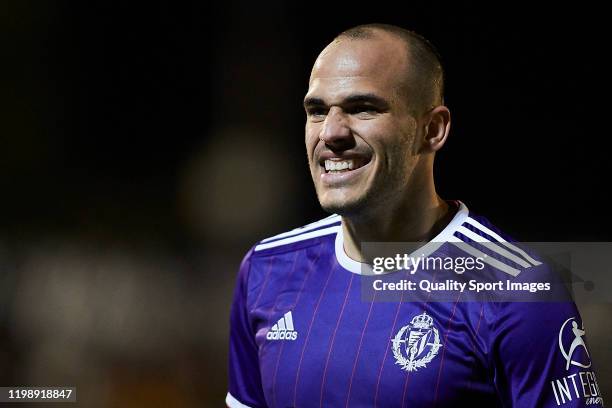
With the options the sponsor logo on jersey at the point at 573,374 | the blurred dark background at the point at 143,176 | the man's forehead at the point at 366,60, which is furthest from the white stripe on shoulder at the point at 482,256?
the blurred dark background at the point at 143,176

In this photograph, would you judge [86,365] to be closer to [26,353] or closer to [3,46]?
[26,353]

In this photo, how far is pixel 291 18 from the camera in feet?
9.32

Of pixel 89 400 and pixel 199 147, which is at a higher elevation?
pixel 199 147

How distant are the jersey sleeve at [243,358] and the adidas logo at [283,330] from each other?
12 centimetres

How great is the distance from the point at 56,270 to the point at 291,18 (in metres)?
1.20

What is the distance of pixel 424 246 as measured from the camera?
172 cm

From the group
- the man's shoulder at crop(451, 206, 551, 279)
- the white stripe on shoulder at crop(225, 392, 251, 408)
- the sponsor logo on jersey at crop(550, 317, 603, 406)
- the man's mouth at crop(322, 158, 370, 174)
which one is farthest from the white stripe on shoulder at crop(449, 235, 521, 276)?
the white stripe on shoulder at crop(225, 392, 251, 408)

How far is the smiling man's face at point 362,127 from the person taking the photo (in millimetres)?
1649

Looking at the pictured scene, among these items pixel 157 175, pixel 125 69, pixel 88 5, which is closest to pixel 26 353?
pixel 157 175

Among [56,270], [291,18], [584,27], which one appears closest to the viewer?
[584,27]

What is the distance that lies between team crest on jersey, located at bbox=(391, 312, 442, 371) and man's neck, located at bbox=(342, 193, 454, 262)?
0.17 meters

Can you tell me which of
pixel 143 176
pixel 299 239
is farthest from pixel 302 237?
pixel 143 176

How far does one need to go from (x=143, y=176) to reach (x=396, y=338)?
1652 millimetres

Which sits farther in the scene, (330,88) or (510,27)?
(510,27)
